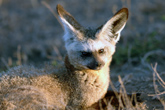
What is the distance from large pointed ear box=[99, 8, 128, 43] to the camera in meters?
4.64

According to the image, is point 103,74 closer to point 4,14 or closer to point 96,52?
point 96,52

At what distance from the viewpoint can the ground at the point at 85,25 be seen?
320 inches

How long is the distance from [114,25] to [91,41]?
2.02 ft

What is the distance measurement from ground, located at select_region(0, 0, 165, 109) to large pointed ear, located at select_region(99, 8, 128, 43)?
1970 mm

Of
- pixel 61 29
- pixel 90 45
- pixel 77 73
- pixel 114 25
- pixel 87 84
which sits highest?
pixel 61 29

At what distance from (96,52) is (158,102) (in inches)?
67.1

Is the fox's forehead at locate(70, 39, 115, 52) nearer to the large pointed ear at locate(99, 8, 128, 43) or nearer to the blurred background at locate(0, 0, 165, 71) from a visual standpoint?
the large pointed ear at locate(99, 8, 128, 43)

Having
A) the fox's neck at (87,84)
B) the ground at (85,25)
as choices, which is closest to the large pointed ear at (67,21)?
the fox's neck at (87,84)

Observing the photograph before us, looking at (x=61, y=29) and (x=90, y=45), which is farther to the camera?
(x=61, y=29)

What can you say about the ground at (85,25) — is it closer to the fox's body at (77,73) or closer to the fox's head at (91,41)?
the fox's body at (77,73)

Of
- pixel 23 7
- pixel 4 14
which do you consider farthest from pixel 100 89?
pixel 23 7

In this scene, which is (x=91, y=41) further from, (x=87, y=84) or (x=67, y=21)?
(x=87, y=84)

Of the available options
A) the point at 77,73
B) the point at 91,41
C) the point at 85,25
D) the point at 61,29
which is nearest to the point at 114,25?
the point at 91,41

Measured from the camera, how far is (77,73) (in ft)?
15.8
